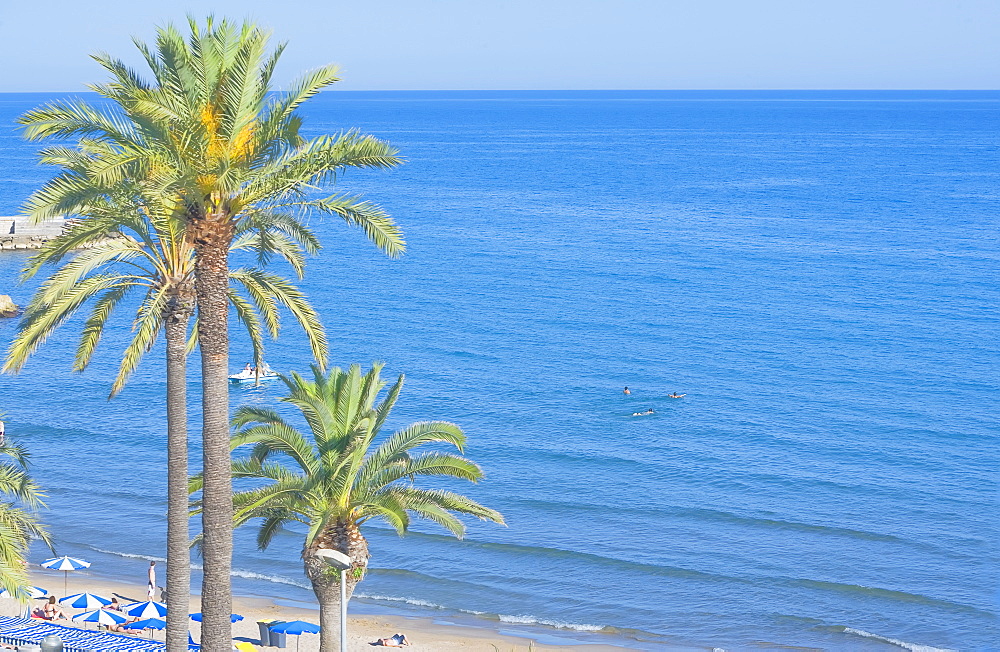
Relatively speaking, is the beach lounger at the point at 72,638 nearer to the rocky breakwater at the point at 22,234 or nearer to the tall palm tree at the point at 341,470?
the tall palm tree at the point at 341,470

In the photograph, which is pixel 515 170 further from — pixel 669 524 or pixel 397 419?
pixel 669 524

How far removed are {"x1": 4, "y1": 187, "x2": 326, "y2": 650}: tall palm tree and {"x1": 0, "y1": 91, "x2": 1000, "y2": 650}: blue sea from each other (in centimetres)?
1501

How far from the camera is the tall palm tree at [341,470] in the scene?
19.4 m

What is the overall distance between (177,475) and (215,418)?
2.01 metres

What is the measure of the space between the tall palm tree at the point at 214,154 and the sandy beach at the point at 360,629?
1291 cm

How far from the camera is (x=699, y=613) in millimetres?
31578

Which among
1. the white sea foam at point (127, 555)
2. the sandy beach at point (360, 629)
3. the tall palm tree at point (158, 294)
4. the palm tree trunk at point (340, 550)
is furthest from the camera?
the white sea foam at point (127, 555)

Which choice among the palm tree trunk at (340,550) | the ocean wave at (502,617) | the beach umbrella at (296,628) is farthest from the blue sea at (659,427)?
the palm tree trunk at (340,550)

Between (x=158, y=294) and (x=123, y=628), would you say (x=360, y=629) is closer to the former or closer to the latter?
(x=123, y=628)

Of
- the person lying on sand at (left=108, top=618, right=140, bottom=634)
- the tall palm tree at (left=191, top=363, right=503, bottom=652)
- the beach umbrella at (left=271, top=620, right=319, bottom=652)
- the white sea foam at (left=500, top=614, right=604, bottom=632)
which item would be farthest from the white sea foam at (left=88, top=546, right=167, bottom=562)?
the tall palm tree at (left=191, top=363, right=503, bottom=652)

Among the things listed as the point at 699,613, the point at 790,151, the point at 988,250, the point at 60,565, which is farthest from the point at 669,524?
the point at 790,151

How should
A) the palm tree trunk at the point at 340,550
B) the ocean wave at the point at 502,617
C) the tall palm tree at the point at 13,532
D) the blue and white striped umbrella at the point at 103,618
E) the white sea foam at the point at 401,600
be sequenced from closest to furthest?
the tall palm tree at the point at 13,532 < the palm tree trunk at the point at 340,550 < the blue and white striped umbrella at the point at 103,618 < the ocean wave at the point at 502,617 < the white sea foam at the point at 401,600

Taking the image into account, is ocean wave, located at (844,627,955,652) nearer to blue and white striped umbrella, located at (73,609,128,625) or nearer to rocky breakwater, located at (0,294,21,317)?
blue and white striped umbrella, located at (73,609,128,625)

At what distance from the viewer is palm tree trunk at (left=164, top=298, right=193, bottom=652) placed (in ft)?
55.2
